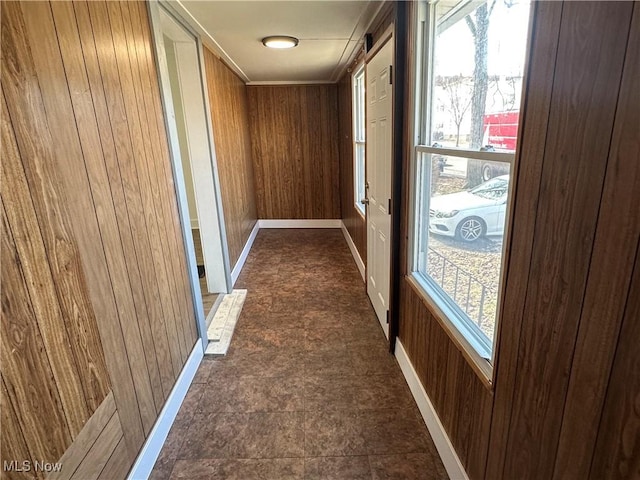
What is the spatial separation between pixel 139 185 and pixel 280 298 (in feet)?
6.18

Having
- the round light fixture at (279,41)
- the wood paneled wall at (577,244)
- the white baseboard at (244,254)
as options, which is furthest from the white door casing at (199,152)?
the wood paneled wall at (577,244)

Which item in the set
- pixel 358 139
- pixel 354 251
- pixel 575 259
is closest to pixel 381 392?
pixel 575 259

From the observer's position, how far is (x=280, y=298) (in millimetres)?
3254

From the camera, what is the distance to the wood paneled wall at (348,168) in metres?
3.87

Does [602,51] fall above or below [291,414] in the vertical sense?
above

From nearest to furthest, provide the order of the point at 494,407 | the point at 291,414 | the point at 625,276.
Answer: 1. the point at 625,276
2. the point at 494,407
3. the point at 291,414

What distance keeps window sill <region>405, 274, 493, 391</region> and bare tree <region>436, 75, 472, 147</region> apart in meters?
0.76

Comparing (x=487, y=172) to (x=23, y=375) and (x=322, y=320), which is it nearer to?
(x=23, y=375)

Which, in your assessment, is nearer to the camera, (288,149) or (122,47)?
(122,47)

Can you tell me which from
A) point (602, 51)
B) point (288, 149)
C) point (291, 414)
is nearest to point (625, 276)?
point (602, 51)

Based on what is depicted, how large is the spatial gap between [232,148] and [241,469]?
3.22 metres

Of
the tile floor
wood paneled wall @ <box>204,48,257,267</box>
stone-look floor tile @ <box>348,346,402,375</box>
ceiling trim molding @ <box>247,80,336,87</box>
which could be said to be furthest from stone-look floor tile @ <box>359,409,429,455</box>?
ceiling trim molding @ <box>247,80,336,87</box>

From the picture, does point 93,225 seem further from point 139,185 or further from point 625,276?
point 625,276

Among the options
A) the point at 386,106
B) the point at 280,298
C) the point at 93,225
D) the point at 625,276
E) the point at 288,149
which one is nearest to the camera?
the point at 625,276
